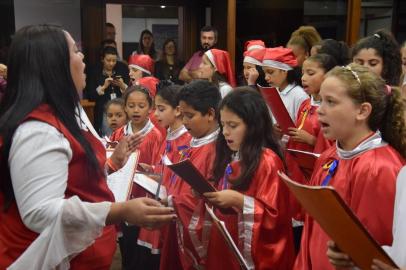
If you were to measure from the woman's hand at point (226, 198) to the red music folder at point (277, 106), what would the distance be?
0.76 metres

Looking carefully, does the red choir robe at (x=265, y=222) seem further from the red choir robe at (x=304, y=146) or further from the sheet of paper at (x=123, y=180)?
the red choir robe at (x=304, y=146)

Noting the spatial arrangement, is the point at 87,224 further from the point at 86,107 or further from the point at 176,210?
the point at 86,107

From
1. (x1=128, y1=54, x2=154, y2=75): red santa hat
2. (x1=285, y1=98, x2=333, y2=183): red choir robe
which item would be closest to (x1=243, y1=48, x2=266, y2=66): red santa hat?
(x1=285, y1=98, x2=333, y2=183): red choir robe

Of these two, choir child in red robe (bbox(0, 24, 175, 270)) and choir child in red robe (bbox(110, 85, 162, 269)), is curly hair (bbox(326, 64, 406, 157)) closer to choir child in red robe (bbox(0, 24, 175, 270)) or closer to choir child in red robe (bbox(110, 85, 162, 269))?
choir child in red robe (bbox(0, 24, 175, 270))

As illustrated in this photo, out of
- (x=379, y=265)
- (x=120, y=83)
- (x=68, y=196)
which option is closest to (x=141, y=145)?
(x=68, y=196)

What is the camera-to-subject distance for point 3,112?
1.30 metres

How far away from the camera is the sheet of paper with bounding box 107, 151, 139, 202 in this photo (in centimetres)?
166

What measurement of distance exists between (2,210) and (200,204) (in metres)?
1.09

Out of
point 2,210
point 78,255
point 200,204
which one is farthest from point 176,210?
point 2,210

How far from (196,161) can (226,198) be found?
1.87ft

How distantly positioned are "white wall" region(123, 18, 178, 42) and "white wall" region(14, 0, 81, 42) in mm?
862

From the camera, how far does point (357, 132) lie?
1.56m

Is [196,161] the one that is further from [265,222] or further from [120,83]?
[120,83]

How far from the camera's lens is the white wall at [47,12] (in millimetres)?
5473
